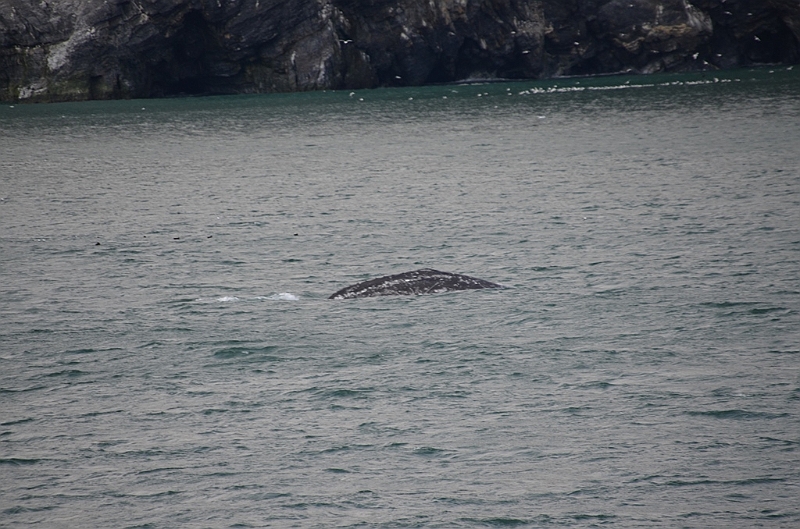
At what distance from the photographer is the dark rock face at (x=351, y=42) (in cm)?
11575

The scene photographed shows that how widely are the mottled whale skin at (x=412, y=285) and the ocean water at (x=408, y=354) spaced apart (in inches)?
21.7

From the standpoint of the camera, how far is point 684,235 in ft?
106

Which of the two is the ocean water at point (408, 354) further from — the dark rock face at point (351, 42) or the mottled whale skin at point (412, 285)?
the dark rock face at point (351, 42)

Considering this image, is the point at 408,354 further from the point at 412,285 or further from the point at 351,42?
the point at 351,42

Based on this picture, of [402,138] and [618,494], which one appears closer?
[618,494]

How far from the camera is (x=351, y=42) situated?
123312 millimetres

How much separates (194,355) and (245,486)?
6830mm

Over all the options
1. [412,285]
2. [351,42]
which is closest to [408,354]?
[412,285]

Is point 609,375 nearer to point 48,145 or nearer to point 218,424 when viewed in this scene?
point 218,424

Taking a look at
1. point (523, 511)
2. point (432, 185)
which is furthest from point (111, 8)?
point (523, 511)

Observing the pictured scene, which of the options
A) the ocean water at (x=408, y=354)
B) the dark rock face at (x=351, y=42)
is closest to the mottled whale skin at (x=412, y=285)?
the ocean water at (x=408, y=354)

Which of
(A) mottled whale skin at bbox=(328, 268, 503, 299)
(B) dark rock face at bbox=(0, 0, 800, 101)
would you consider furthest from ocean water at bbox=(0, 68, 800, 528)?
(B) dark rock face at bbox=(0, 0, 800, 101)

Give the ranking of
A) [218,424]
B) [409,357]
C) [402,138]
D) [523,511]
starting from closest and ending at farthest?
[523,511] < [218,424] < [409,357] < [402,138]

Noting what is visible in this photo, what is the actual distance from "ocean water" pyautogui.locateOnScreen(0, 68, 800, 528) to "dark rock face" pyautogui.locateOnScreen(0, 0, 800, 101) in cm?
7118
